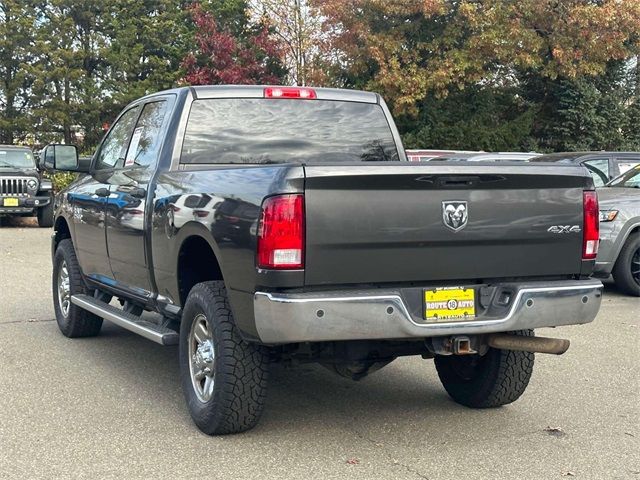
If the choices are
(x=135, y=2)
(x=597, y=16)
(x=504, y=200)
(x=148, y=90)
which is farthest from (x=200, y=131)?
(x=135, y=2)

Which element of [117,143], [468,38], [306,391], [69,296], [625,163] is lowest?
[306,391]

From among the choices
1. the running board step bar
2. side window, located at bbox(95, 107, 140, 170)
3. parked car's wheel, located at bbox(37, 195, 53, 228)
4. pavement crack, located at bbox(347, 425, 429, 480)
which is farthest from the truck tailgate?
parked car's wheel, located at bbox(37, 195, 53, 228)

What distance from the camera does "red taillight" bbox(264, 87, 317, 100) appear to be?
6055mm

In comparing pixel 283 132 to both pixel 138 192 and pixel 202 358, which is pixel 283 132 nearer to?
pixel 138 192

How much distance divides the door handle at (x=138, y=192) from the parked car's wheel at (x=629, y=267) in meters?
6.35

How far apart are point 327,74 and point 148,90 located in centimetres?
1014

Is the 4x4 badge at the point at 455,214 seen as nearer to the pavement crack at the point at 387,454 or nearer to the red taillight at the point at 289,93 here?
the pavement crack at the point at 387,454

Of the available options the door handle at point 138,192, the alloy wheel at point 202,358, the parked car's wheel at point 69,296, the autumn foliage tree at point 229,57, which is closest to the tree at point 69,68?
the autumn foliage tree at point 229,57

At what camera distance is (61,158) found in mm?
7184

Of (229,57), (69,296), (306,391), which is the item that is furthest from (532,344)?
(229,57)

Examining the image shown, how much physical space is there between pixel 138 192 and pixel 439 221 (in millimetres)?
2333

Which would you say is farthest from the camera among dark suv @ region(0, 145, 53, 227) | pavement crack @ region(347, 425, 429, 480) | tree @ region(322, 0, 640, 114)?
tree @ region(322, 0, 640, 114)

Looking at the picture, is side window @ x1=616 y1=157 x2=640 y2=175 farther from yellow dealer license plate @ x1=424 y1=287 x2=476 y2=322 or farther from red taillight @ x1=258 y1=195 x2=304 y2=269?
red taillight @ x1=258 y1=195 x2=304 y2=269

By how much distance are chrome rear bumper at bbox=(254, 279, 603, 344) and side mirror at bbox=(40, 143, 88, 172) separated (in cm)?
354
